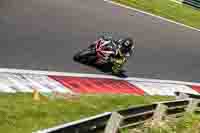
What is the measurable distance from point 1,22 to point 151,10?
1450cm

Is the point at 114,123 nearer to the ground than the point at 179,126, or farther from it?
farther from it

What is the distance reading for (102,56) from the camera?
18.6 m

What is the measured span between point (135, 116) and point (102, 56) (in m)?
6.57

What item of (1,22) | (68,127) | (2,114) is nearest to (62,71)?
(1,22)

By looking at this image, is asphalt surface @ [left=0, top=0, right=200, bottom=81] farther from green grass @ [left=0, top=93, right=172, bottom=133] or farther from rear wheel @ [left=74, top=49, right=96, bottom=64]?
green grass @ [left=0, top=93, right=172, bottom=133]

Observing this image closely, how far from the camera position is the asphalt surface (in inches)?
679

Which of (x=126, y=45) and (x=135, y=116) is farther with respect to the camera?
(x=126, y=45)

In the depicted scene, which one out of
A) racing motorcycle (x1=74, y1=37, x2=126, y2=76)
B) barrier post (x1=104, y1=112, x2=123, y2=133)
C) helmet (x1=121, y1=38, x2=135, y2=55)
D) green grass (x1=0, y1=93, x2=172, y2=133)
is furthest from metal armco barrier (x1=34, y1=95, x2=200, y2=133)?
racing motorcycle (x1=74, y1=37, x2=126, y2=76)

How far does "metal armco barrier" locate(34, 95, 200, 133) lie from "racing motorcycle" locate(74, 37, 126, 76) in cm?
353

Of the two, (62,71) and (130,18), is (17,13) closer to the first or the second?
(62,71)

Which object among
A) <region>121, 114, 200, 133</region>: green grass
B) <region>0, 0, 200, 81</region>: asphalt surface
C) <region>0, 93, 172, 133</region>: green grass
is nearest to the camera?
<region>0, 93, 172, 133</region>: green grass

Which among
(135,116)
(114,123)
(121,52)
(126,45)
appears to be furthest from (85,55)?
(114,123)

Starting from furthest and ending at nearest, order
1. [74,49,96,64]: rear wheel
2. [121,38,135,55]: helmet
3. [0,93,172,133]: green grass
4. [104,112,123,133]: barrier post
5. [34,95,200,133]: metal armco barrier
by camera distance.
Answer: [121,38,135,55]: helmet, [74,49,96,64]: rear wheel, [0,93,172,133]: green grass, [104,112,123,133]: barrier post, [34,95,200,133]: metal armco barrier

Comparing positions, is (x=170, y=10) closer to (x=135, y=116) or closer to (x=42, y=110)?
(x=135, y=116)
